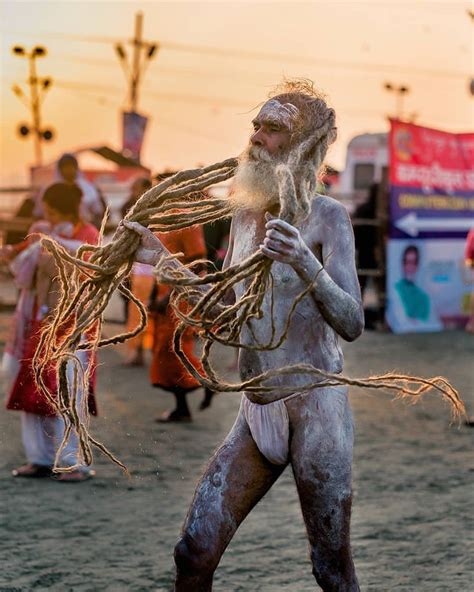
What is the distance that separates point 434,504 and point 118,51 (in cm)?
3781

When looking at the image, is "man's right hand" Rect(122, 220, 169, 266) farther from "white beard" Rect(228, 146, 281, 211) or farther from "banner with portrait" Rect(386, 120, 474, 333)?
"banner with portrait" Rect(386, 120, 474, 333)

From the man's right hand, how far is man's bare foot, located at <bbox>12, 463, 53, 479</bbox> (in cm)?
393

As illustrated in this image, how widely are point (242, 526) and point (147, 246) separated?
289 cm

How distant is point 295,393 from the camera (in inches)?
157

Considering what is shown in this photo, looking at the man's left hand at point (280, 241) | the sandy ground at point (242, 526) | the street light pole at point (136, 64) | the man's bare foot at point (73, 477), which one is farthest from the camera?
the street light pole at point (136, 64)

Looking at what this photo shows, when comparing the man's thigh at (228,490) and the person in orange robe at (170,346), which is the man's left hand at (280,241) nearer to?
the man's thigh at (228,490)

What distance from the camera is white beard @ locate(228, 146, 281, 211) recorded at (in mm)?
3896

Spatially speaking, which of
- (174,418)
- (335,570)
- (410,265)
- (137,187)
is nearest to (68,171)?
(137,187)

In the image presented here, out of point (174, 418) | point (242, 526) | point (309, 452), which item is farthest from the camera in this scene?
point (174, 418)

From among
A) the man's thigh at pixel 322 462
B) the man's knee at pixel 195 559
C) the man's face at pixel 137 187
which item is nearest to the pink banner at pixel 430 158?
the man's face at pixel 137 187

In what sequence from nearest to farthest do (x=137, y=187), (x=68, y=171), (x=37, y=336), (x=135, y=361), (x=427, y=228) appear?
(x=37, y=336)
(x=68, y=171)
(x=137, y=187)
(x=135, y=361)
(x=427, y=228)

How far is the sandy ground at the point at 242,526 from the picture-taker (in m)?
5.56

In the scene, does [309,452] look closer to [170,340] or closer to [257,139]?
[257,139]

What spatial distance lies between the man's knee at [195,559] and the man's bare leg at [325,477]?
32 centimetres
